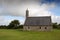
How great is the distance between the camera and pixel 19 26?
88.8m

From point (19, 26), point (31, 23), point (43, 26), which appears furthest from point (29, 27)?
point (19, 26)

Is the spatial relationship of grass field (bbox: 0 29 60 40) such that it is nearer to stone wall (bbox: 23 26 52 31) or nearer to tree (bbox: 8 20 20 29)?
stone wall (bbox: 23 26 52 31)

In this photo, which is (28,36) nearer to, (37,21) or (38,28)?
(38,28)

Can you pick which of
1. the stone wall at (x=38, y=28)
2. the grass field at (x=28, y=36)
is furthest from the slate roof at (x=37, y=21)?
the grass field at (x=28, y=36)

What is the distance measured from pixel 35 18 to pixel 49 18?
6.11m

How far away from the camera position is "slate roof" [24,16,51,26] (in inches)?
2433

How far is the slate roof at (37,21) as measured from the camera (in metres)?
61.8

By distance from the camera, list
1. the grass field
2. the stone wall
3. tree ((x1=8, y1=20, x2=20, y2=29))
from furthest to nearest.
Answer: tree ((x1=8, y1=20, x2=20, y2=29))
the stone wall
the grass field

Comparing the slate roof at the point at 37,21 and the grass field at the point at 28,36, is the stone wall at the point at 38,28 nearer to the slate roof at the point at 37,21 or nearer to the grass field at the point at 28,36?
the slate roof at the point at 37,21

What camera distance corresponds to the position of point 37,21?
63375 millimetres

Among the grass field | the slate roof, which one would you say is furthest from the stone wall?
the grass field

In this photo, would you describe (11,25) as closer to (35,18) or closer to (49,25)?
(35,18)

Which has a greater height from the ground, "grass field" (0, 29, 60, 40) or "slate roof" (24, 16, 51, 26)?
"slate roof" (24, 16, 51, 26)

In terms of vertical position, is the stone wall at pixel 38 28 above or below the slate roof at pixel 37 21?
below
